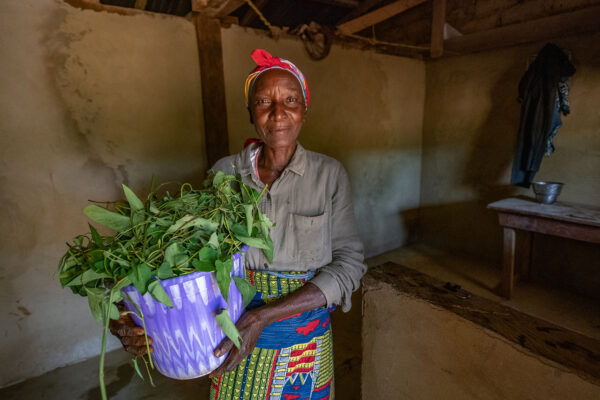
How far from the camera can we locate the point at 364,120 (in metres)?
4.02

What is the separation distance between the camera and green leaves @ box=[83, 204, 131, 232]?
2.26 ft

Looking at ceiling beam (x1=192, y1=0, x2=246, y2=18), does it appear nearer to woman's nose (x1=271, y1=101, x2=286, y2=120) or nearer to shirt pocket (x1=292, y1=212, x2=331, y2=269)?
woman's nose (x1=271, y1=101, x2=286, y2=120)

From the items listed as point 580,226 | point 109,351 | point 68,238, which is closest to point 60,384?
point 109,351

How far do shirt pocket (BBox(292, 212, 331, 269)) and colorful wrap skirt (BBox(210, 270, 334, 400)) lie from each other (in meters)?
0.06

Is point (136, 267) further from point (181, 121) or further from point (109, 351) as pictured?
point (109, 351)

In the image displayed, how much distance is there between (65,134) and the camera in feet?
7.48

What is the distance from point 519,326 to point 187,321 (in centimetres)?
94

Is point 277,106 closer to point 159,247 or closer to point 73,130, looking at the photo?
point 159,247

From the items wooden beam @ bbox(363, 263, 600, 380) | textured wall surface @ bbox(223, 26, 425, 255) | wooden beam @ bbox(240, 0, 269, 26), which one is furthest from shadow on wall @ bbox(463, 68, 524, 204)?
wooden beam @ bbox(363, 263, 600, 380)

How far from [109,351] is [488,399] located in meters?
2.84

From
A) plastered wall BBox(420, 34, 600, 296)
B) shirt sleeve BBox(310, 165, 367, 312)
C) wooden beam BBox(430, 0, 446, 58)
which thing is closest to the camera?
shirt sleeve BBox(310, 165, 367, 312)

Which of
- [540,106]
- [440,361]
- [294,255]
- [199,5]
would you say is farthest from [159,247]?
[540,106]

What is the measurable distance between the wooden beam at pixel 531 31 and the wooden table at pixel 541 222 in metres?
1.65

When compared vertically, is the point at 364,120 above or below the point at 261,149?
above
